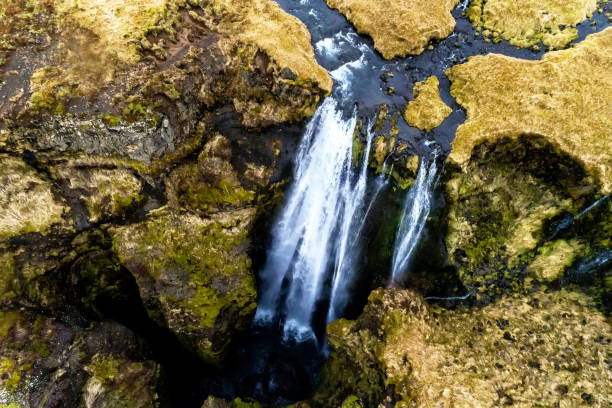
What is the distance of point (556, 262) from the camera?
629 inches

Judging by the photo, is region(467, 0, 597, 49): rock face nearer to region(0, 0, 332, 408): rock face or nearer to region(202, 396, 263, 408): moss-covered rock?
region(0, 0, 332, 408): rock face

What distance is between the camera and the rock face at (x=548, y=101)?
1481 cm

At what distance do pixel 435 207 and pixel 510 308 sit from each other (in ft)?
18.8

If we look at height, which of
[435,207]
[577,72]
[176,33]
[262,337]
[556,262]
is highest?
[577,72]

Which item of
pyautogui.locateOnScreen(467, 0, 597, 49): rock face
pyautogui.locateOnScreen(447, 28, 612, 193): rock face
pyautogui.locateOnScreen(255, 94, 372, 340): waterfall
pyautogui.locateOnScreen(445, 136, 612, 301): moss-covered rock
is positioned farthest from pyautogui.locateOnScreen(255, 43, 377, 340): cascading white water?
pyautogui.locateOnScreen(467, 0, 597, 49): rock face

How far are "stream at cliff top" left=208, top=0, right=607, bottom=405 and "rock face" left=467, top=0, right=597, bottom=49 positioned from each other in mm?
777

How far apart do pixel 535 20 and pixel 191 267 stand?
77.5ft

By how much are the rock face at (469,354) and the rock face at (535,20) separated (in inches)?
559

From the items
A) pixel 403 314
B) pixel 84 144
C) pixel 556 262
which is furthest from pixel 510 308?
pixel 84 144

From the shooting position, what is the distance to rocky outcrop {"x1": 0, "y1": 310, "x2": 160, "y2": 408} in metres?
13.0

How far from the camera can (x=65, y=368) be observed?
45.8 feet

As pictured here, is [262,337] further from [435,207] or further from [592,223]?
[592,223]

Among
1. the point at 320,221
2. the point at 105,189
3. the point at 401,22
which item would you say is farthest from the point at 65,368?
the point at 401,22

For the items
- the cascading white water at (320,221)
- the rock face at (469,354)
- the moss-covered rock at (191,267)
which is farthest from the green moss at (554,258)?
the moss-covered rock at (191,267)
